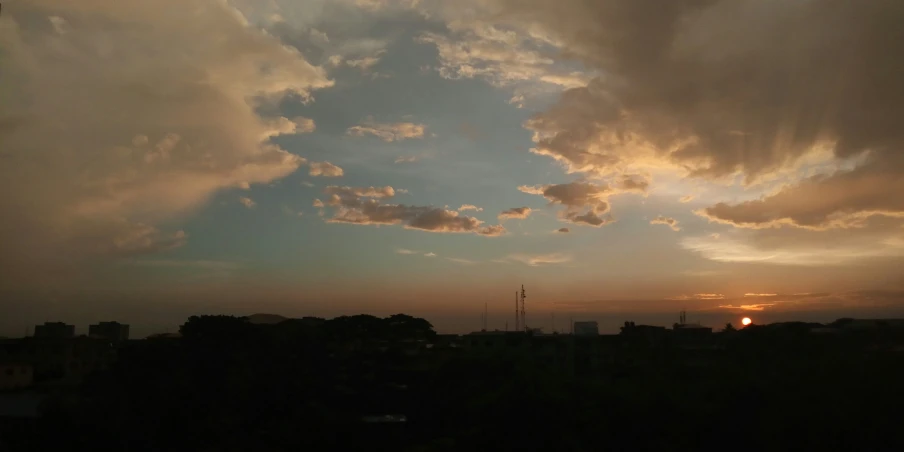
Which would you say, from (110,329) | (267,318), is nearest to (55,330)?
(110,329)

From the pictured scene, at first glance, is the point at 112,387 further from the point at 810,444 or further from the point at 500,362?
the point at 810,444

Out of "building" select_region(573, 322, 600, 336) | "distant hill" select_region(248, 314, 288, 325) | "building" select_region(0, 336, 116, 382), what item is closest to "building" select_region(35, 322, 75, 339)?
"building" select_region(0, 336, 116, 382)

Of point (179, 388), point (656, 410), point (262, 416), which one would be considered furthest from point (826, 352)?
point (179, 388)

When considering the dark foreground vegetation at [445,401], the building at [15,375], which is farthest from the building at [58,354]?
the dark foreground vegetation at [445,401]

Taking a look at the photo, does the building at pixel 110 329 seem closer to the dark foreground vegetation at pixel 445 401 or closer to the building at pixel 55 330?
the building at pixel 55 330

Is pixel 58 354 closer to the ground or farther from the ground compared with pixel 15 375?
farther from the ground

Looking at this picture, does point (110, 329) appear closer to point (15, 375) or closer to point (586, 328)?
point (15, 375)

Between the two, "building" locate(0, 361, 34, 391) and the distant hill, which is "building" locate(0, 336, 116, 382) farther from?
the distant hill
